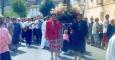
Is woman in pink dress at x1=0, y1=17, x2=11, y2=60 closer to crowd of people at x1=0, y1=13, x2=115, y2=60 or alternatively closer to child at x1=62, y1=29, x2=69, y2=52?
crowd of people at x1=0, y1=13, x2=115, y2=60

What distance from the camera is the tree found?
2561 inches

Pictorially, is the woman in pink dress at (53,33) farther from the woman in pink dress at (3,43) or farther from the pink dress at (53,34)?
the woman in pink dress at (3,43)

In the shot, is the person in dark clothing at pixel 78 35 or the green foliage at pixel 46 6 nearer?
the person in dark clothing at pixel 78 35

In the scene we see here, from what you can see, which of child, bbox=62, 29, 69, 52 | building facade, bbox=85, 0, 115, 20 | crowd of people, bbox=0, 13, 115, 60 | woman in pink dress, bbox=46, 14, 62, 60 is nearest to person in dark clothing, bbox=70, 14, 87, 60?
crowd of people, bbox=0, 13, 115, 60

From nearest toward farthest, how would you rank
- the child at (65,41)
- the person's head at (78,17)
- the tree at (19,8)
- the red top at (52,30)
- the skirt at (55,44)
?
the red top at (52,30) → the skirt at (55,44) → the person's head at (78,17) → the child at (65,41) → the tree at (19,8)

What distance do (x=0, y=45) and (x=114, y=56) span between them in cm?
491

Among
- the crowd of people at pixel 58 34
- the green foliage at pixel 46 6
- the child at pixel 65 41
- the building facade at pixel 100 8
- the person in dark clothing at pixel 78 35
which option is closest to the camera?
the crowd of people at pixel 58 34

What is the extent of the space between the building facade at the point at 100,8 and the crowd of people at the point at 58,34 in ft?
31.9

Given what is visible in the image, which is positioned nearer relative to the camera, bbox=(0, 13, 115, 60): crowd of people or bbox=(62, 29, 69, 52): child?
bbox=(0, 13, 115, 60): crowd of people

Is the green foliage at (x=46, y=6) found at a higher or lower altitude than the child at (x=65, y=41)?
higher

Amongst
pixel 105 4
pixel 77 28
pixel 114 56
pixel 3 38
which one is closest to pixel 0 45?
pixel 3 38

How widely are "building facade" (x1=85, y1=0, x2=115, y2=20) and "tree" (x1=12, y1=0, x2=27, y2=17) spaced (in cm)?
1688

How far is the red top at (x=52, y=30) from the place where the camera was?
15.7 meters

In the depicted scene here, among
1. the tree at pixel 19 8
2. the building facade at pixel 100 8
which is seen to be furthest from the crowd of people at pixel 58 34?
the tree at pixel 19 8
